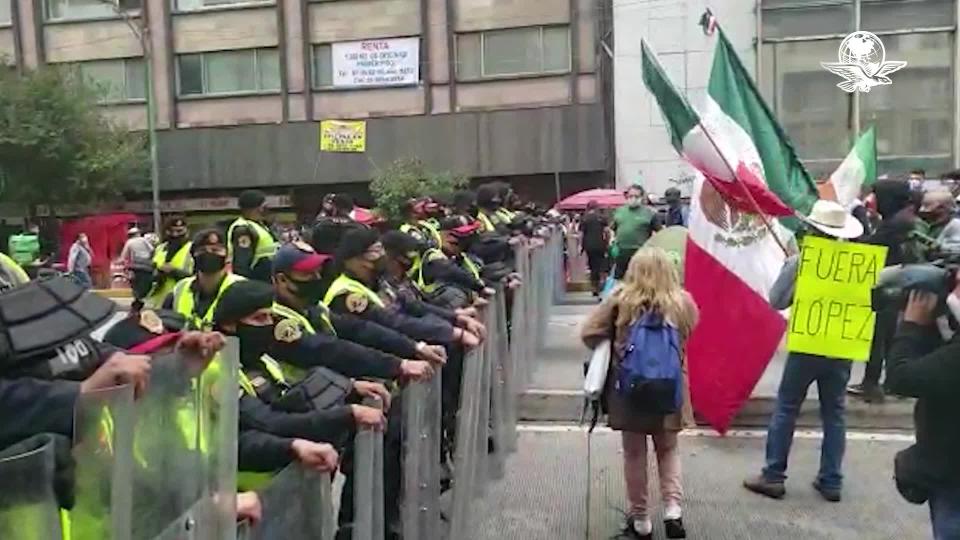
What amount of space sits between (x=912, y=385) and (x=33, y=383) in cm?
236

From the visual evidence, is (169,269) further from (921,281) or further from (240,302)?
(921,281)

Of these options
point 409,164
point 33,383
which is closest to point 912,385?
point 33,383

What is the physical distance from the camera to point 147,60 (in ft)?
91.9

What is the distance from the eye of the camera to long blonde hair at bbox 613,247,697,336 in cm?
462

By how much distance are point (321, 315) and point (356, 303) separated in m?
0.32

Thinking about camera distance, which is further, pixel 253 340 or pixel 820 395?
pixel 820 395

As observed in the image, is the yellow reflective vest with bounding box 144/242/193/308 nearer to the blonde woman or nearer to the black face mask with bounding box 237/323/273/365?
the blonde woman

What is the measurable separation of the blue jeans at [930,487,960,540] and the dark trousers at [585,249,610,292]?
464 inches

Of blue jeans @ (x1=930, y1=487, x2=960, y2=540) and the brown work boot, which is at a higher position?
blue jeans @ (x1=930, y1=487, x2=960, y2=540)

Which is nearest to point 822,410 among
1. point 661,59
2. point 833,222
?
point 833,222

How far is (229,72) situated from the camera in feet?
A: 101

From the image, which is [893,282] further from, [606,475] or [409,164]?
[409,164]

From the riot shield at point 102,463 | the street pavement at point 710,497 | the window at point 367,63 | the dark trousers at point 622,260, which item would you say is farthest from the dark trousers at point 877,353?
the window at point 367,63

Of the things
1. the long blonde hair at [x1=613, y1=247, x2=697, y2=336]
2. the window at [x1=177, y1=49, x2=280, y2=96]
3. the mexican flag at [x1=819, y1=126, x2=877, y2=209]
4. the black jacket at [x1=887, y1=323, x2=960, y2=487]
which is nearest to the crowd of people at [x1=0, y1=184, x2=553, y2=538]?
the long blonde hair at [x1=613, y1=247, x2=697, y2=336]
